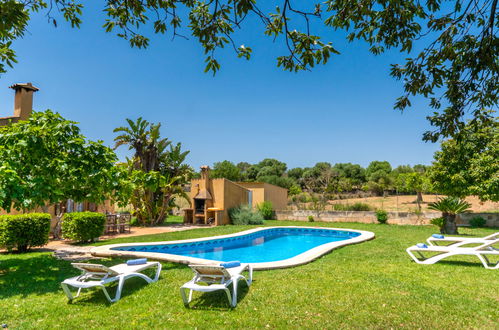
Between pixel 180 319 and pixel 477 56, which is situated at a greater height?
pixel 477 56

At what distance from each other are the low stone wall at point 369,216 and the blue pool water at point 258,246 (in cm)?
448

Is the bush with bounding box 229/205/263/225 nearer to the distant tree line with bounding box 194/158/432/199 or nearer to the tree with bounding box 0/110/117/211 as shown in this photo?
the tree with bounding box 0/110/117/211

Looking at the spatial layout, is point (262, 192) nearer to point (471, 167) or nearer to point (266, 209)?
point (266, 209)

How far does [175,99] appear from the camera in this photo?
1791 cm

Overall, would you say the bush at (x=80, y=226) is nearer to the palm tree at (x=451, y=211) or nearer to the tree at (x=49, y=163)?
the tree at (x=49, y=163)

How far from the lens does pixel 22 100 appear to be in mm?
13039

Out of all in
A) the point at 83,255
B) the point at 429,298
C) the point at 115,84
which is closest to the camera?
the point at 429,298

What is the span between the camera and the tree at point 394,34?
11.5 feet

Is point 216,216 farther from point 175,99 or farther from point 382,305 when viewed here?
point 382,305

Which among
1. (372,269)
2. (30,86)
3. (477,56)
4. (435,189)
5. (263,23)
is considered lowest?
(372,269)

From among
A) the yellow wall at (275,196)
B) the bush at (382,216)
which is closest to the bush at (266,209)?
the yellow wall at (275,196)

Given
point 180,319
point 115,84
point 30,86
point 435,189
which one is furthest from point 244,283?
point 435,189

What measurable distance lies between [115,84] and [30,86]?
354 cm

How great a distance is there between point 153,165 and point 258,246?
34.0ft
